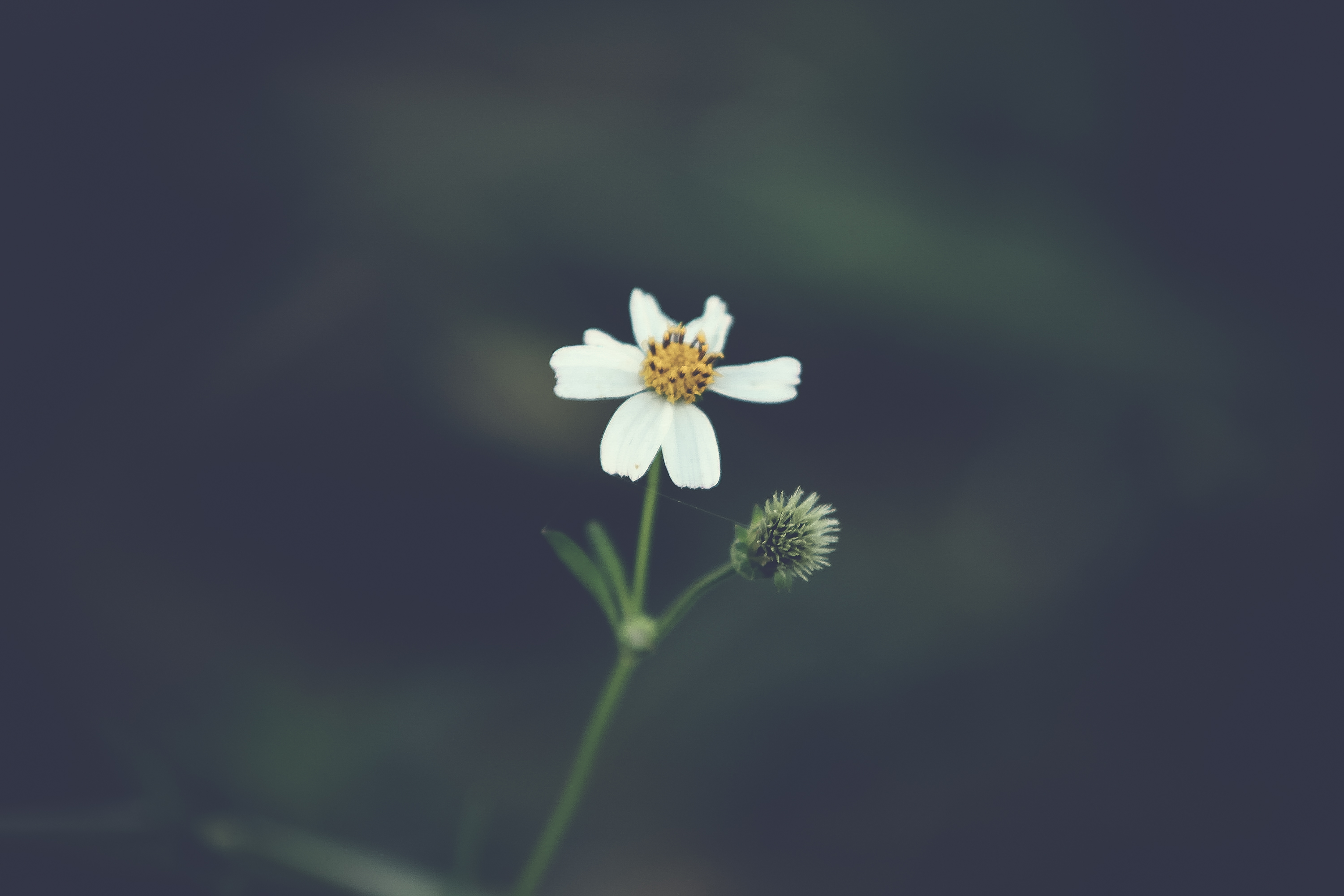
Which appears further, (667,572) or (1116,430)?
(1116,430)

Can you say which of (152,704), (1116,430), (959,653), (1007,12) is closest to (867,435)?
(959,653)

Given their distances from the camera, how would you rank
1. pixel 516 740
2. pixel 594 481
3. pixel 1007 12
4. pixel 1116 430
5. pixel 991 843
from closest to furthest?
pixel 594 481 → pixel 516 740 → pixel 991 843 → pixel 1116 430 → pixel 1007 12

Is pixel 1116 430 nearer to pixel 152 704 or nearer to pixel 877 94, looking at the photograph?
pixel 877 94

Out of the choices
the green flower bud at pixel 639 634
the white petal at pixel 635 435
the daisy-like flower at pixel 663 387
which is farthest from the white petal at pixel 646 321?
the green flower bud at pixel 639 634

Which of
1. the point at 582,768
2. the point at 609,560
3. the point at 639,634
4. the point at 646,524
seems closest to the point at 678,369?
the point at 646,524

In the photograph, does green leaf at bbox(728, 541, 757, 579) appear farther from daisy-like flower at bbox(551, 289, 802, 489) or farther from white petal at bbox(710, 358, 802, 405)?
white petal at bbox(710, 358, 802, 405)

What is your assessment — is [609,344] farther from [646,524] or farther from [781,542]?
[781,542]
